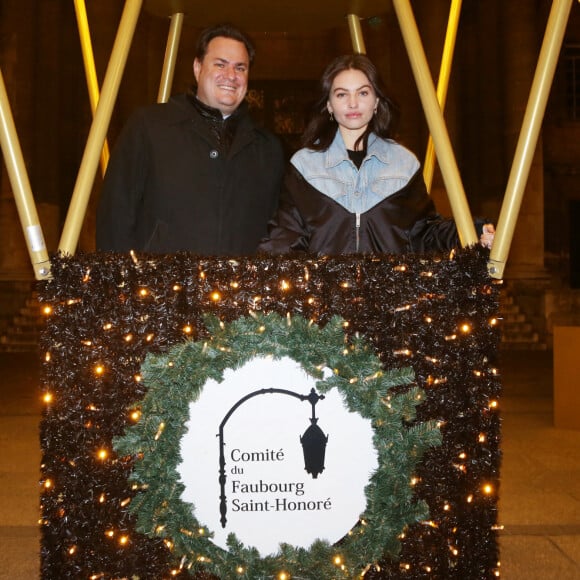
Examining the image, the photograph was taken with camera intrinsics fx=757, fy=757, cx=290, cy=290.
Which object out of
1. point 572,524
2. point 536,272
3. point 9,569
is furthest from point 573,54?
point 9,569

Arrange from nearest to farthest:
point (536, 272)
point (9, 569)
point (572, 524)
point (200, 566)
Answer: point (200, 566) → point (9, 569) → point (572, 524) → point (536, 272)

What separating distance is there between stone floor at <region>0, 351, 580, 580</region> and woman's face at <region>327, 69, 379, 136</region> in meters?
2.28

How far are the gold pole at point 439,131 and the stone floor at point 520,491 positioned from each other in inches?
75.1

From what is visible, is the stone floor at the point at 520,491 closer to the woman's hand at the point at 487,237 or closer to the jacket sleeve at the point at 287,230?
the woman's hand at the point at 487,237

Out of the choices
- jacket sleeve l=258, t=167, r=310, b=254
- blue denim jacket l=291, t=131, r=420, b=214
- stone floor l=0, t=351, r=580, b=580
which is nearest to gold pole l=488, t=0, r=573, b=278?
blue denim jacket l=291, t=131, r=420, b=214

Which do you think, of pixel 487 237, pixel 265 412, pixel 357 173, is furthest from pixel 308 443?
pixel 357 173

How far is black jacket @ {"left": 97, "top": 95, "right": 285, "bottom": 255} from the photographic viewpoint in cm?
341

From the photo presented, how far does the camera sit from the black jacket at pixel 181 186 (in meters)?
3.41

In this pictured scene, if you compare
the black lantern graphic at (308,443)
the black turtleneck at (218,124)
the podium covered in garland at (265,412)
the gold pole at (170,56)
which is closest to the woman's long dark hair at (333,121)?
the black turtleneck at (218,124)

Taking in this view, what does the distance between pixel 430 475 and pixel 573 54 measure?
82.5ft

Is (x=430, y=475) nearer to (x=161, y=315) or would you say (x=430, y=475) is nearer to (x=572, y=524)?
(x=161, y=315)

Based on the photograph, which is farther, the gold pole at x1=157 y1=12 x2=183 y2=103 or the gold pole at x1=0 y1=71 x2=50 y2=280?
the gold pole at x1=157 y1=12 x2=183 y2=103

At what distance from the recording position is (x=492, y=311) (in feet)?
8.61

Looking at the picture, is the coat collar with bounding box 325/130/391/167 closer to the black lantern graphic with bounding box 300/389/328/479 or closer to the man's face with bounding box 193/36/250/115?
the man's face with bounding box 193/36/250/115
